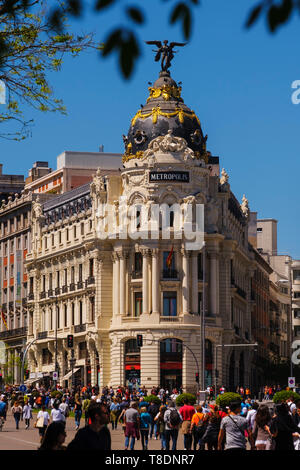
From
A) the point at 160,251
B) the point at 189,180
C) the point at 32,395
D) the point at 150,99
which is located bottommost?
the point at 32,395

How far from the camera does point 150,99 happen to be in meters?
99.6

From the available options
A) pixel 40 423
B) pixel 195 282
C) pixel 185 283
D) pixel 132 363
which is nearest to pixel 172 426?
pixel 40 423

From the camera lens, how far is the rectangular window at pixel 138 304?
9544 cm

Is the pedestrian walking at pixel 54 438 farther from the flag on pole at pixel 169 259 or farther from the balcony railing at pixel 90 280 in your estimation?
the balcony railing at pixel 90 280

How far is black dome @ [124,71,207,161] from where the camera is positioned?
318ft

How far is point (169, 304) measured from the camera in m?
94.6

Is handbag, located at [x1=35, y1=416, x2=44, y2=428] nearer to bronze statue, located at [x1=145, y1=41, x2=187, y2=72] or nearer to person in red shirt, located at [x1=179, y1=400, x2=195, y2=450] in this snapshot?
person in red shirt, located at [x1=179, y1=400, x2=195, y2=450]

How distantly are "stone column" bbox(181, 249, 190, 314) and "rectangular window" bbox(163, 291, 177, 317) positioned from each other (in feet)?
3.84

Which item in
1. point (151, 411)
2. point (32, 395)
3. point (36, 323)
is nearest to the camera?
point (151, 411)

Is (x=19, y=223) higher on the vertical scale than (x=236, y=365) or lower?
higher

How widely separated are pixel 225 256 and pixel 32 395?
91.2ft

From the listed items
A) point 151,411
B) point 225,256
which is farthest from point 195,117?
point 151,411

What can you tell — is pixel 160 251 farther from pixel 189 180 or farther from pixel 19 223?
pixel 19 223
